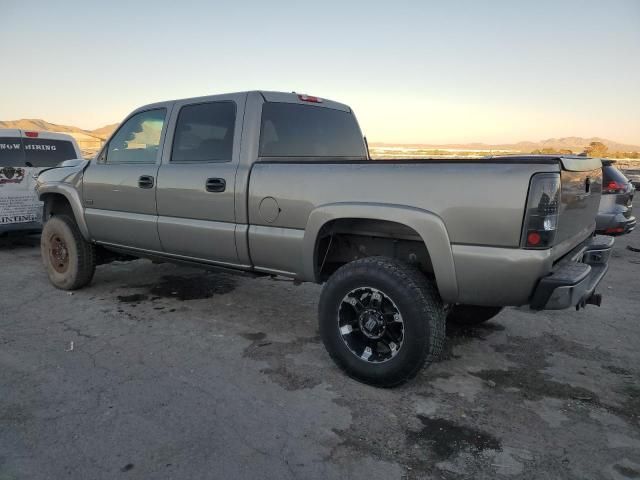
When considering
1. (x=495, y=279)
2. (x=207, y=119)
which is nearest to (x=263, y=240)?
(x=207, y=119)

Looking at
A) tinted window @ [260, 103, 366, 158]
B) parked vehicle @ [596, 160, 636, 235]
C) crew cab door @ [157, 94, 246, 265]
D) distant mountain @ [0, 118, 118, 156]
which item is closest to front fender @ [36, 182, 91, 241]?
crew cab door @ [157, 94, 246, 265]

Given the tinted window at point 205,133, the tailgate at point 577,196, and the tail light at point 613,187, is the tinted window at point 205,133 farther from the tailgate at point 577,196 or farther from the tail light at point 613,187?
the tail light at point 613,187

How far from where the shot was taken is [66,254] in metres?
5.44

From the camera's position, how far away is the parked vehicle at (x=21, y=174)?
7254 millimetres

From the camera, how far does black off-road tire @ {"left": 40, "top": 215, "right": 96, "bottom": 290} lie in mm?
5266

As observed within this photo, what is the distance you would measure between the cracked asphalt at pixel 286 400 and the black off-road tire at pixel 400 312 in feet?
0.47

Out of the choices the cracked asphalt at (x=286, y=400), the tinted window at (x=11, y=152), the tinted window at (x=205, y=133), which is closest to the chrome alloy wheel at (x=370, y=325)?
the cracked asphalt at (x=286, y=400)

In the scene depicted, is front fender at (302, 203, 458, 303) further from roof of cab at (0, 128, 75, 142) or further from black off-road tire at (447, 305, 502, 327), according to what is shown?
roof of cab at (0, 128, 75, 142)

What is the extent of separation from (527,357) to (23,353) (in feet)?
12.7

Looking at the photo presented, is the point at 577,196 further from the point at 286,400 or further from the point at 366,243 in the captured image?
the point at 286,400

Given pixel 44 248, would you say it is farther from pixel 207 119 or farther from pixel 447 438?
pixel 447 438

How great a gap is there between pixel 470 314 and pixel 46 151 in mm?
7045

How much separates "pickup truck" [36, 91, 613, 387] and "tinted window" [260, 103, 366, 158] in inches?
0.6

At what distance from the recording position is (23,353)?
369 centimetres
